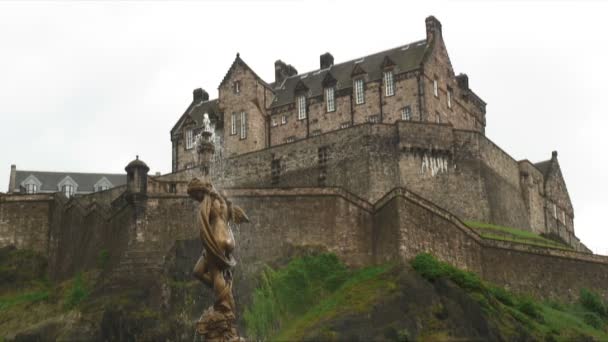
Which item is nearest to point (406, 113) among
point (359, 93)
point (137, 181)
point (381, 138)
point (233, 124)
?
point (359, 93)

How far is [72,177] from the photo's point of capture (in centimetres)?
9144

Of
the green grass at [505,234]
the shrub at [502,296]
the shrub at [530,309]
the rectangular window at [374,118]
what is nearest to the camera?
the shrub at [530,309]

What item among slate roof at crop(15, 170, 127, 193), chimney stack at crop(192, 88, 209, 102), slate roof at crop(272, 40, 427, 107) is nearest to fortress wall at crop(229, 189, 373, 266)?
slate roof at crop(272, 40, 427, 107)

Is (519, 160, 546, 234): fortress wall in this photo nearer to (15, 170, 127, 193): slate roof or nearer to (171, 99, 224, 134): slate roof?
(171, 99, 224, 134): slate roof

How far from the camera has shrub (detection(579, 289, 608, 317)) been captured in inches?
2233

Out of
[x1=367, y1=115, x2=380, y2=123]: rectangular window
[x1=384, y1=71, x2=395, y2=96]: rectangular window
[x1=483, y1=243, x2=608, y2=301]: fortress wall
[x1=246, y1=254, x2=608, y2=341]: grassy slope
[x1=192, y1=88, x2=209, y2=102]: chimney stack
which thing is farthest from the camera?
[x1=192, y1=88, x2=209, y2=102]: chimney stack

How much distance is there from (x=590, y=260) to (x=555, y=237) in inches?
466

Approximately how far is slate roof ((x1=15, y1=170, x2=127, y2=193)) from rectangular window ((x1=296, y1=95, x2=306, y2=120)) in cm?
2539

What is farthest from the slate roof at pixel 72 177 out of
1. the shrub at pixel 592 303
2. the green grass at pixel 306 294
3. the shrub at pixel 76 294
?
the shrub at pixel 592 303

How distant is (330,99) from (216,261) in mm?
51685

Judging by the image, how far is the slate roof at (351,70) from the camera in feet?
224

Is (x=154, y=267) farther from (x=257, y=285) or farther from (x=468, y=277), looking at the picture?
(x=468, y=277)

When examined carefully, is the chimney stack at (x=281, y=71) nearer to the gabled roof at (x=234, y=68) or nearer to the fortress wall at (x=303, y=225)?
the gabled roof at (x=234, y=68)

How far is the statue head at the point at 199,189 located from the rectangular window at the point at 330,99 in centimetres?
5054
